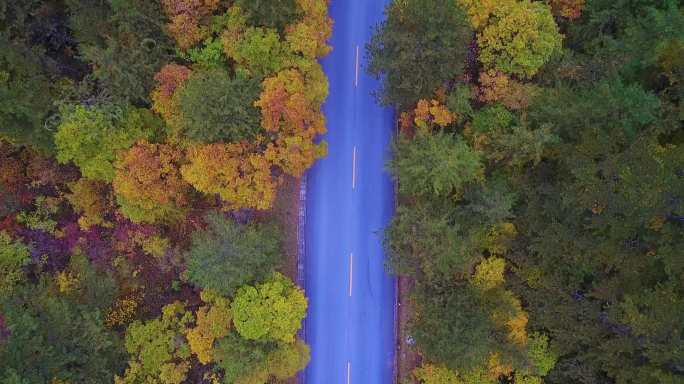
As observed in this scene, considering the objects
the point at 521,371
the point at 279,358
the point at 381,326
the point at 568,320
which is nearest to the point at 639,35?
the point at 568,320

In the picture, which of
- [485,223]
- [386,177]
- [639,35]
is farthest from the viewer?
[386,177]

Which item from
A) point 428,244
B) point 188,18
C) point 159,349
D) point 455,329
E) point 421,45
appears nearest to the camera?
point 421,45

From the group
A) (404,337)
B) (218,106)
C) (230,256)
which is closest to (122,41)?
(218,106)

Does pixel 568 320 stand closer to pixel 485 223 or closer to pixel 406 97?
pixel 485 223

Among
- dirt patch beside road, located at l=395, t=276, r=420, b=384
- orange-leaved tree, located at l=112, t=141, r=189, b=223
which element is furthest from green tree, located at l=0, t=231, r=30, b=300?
dirt patch beside road, located at l=395, t=276, r=420, b=384

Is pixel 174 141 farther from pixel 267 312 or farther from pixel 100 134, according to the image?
pixel 267 312

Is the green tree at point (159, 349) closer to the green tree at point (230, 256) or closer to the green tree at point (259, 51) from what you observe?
the green tree at point (230, 256)

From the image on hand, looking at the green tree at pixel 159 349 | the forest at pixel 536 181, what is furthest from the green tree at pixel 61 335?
the forest at pixel 536 181
